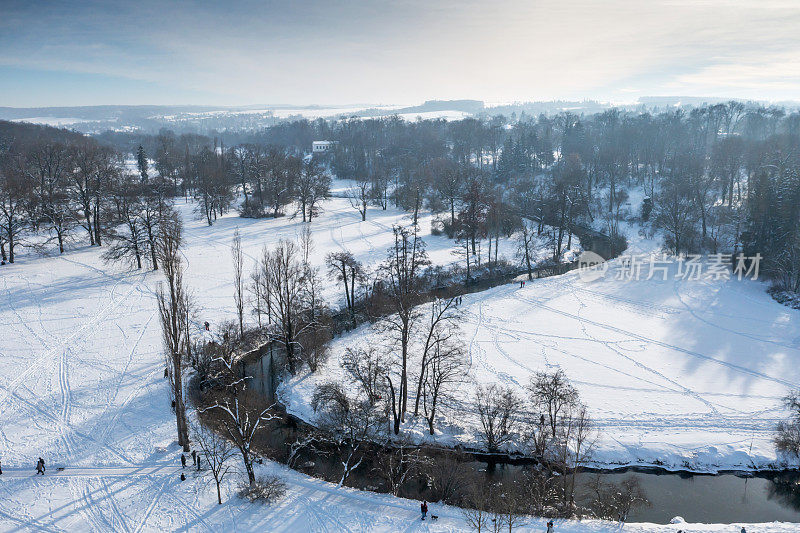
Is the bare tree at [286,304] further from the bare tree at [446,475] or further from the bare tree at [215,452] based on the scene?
the bare tree at [446,475]

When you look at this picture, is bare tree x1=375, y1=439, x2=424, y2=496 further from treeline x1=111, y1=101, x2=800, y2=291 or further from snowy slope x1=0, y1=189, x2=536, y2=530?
treeline x1=111, y1=101, x2=800, y2=291

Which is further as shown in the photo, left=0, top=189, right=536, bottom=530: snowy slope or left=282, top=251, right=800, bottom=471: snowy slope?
left=282, top=251, right=800, bottom=471: snowy slope

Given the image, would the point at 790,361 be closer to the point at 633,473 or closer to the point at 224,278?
the point at 633,473

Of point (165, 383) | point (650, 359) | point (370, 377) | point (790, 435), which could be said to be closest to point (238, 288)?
point (165, 383)

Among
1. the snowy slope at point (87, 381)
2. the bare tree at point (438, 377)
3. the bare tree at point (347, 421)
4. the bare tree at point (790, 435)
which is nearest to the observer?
the snowy slope at point (87, 381)

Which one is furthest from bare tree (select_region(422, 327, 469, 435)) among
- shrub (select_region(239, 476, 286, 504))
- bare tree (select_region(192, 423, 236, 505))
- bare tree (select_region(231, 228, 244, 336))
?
bare tree (select_region(231, 228, 244, 336))

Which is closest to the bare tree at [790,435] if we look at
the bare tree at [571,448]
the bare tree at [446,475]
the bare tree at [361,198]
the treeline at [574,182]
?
the bare tree at [571,448]

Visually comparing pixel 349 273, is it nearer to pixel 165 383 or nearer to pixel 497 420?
pixel 165 383
